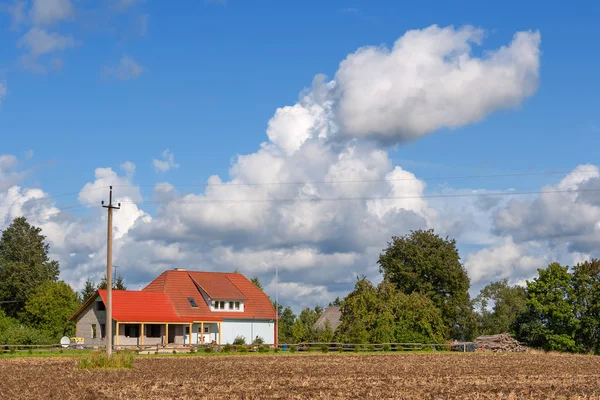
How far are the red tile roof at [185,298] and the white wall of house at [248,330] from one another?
708mm

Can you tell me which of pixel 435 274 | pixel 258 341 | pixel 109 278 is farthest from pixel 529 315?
pixel 109 278

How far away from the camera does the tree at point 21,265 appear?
9425 cm

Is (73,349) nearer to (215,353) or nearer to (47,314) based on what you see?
(215,353)

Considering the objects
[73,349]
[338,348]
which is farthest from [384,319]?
[73,349]

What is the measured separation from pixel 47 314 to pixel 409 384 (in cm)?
6484

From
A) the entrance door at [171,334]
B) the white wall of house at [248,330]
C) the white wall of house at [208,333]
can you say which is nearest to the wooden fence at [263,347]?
Answer: the entrance door at [171,334]

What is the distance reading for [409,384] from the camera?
1210 inches

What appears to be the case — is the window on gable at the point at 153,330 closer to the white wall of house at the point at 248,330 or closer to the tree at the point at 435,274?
the white wall of house at the point at 248,330

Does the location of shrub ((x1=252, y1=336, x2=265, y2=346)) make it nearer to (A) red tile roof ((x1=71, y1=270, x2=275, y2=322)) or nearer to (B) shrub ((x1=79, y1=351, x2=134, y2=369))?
(A) red tile roof ((x1=71, y1=270, x2=275, y2=322))

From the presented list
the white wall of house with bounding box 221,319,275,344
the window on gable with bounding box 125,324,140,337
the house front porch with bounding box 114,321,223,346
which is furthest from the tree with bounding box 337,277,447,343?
the window on gable with bounding box 125,324,140,337

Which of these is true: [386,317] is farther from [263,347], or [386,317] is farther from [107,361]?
[107,361]

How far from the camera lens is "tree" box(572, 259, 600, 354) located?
236 feet

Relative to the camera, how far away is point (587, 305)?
72.8 meters

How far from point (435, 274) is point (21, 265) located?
49.0 metres
